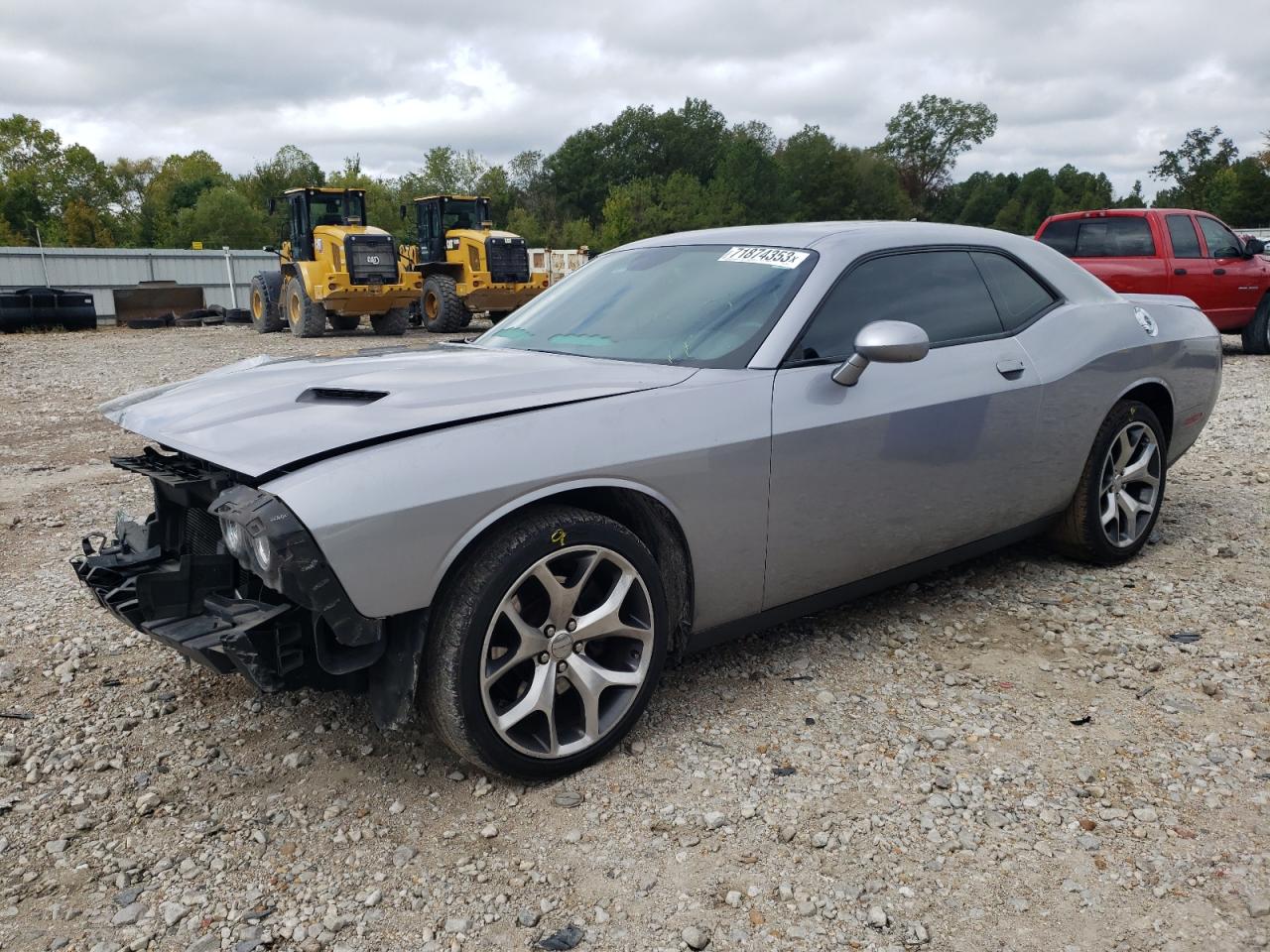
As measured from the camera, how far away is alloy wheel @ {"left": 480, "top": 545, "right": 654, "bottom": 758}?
2.66 meters

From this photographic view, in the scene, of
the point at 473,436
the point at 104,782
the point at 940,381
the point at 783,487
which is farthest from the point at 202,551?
the point at 940,381

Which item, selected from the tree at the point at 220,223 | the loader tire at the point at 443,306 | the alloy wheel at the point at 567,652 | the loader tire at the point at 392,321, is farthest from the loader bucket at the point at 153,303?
the tree at the point at 220,223

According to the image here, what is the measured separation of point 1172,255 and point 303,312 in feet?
47.3

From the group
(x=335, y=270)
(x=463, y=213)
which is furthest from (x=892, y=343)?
(x=463, y=213)

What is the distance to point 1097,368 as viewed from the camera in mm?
4176

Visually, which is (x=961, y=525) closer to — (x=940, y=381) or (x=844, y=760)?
(x=940, y=381)

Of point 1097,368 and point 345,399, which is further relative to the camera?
point 1097,368

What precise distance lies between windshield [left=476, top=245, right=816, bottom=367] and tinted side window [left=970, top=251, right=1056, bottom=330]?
102cm

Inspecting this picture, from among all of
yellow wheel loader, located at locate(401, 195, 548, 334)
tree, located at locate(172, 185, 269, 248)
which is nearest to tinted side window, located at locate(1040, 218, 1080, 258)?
yellow wheel loader, located at locate(401, 195, 548, 334)

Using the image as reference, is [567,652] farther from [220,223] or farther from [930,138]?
[930,138]

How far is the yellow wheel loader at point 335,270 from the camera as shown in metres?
18.2

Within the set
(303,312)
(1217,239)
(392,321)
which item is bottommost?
(392,321)

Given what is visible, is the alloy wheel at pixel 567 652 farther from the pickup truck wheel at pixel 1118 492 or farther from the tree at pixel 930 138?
the tree at pixel 930 138

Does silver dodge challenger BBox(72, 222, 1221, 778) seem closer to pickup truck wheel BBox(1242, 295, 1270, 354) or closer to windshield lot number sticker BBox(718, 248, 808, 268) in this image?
windshield lot number sticker BBox(718, 248, 808, 268)
